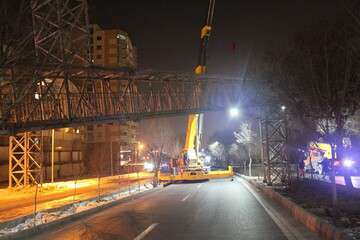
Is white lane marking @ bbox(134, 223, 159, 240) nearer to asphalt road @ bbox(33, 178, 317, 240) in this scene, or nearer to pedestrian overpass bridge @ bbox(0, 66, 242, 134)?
asphalt road @ bbox(33, 178, 317, 240)

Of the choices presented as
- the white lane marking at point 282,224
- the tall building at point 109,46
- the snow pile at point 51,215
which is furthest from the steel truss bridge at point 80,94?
the tall building at point 109,46

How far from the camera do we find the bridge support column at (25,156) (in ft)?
114

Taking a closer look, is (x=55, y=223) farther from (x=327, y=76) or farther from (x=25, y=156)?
(x=25, y=156)

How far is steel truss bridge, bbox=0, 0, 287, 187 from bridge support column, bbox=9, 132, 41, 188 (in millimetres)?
85

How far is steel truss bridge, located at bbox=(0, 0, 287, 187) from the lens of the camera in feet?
48.6

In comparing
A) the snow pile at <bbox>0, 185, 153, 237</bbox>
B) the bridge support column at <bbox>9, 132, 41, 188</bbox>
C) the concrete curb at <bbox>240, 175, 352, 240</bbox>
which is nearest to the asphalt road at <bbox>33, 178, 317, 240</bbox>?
the concrete curb at <bbox>240, 175, 352, 240</bbox>

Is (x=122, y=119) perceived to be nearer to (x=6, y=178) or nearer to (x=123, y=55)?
(x=6, y=178)

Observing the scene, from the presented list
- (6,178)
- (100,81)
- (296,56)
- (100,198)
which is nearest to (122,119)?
(100,81)

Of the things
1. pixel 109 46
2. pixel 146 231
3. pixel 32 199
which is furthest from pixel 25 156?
pixel 109 46

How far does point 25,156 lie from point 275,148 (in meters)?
21.4

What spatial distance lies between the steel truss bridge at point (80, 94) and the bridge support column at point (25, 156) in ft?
0.28

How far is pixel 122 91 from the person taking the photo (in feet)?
105

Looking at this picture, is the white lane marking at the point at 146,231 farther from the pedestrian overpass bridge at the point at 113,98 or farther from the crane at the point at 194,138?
the crane at the point at 194,138

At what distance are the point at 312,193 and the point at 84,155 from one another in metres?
63.9
